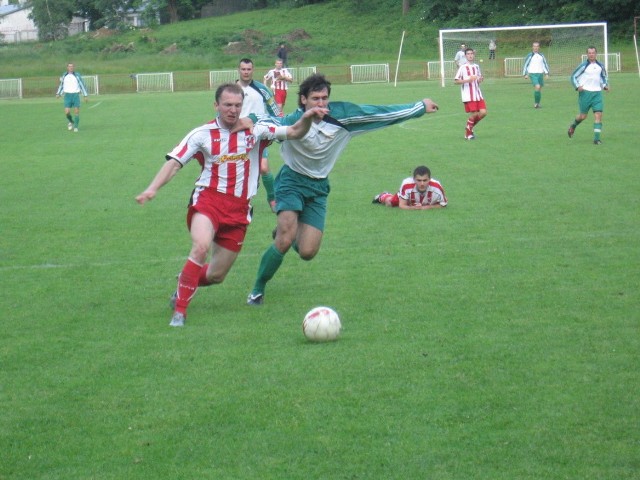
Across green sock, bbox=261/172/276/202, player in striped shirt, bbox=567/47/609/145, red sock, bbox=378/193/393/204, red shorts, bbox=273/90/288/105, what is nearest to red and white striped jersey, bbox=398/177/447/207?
red sock, bbox=378/193/393/204

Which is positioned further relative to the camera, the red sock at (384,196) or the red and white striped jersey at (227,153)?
the red sock at (384,196)

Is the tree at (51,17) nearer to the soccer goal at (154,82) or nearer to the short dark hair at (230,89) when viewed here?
the soccer goal at (154,82)

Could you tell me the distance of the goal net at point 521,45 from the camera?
40.2m

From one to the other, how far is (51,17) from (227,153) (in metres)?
87.7

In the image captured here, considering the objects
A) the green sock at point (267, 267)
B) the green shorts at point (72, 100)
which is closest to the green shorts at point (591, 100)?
the green sock at point (267, 267)

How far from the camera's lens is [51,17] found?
89.3 metres

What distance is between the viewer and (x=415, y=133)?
904 inches

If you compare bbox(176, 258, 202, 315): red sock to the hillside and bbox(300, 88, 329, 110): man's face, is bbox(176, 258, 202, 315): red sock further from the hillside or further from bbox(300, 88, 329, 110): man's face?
the hillside

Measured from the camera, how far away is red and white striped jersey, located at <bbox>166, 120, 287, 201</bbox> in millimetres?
7293

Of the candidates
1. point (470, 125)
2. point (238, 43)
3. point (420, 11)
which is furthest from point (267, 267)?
point (420, 11)

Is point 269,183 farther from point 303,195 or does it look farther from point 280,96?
point 280,96

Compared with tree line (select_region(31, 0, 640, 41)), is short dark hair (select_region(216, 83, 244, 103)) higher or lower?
lower

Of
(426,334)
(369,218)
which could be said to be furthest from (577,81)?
(426,334)

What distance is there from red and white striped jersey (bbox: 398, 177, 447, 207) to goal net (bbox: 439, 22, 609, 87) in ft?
91.0
